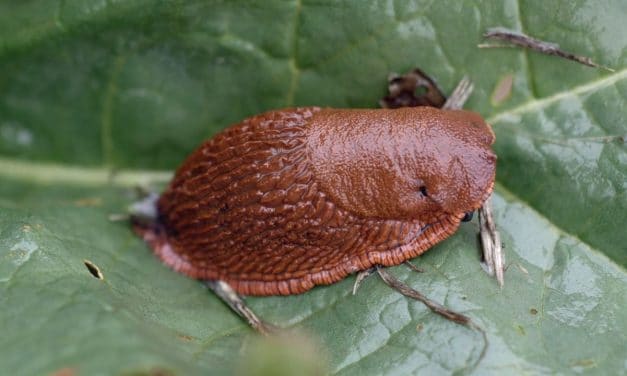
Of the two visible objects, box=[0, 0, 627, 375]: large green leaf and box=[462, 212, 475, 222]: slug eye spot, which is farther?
box=[462, 212, 475, 222]: slug eye spot

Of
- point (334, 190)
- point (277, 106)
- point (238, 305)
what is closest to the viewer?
point (334, 190)

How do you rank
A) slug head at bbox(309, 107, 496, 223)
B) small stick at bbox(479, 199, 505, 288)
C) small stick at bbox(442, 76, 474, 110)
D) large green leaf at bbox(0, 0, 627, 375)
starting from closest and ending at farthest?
large green leaf at bbox(0, 0, 627, 375) → small stick at bbox(479, 199, 505, 288) → slug head at bbox(309, 107, 496, 223) → small stick at bbox(442, 76, 474, 110)

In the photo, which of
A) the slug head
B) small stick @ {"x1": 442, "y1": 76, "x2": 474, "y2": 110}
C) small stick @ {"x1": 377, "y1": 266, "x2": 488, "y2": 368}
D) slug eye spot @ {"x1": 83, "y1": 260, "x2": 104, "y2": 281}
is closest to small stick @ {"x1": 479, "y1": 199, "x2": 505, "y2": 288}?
→ the slug head

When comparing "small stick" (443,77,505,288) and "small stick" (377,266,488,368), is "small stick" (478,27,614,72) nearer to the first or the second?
"small stick" (443,77,505,288)

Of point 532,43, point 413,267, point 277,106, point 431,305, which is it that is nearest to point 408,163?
point 413,267

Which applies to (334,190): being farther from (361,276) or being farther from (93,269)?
(93,269)

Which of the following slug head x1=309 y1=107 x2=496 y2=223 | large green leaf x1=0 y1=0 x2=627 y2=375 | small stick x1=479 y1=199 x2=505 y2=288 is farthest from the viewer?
slug head x1=309 y1=107 x2=496 y2=223

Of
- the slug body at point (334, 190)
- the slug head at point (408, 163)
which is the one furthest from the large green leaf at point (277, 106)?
the slug head at point (408, 163)
